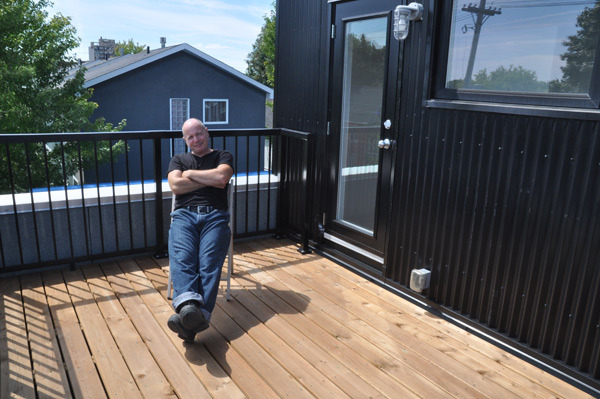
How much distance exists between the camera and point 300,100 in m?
3.89

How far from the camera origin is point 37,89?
36.2 feet

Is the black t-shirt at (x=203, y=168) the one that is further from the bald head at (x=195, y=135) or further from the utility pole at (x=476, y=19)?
the utility pole at (x=476, y=19)

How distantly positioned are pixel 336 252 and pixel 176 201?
4.68 ft

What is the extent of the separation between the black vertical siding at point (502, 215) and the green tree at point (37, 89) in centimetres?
966

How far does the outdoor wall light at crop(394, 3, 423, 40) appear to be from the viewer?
2.67 m

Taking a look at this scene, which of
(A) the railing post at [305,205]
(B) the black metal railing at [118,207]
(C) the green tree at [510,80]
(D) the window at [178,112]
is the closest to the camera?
(C) the green tree at [510,80]

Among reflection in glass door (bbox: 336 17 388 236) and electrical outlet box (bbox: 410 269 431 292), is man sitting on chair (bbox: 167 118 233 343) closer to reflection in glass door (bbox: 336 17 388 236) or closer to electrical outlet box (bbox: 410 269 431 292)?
reflection in glass door (bbox: 336 17 388 236)

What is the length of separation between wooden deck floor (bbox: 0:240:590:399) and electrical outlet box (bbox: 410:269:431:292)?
169 mm

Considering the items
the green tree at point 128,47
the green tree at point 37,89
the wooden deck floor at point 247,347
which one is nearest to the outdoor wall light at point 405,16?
the wooden deck floor at point 247,347

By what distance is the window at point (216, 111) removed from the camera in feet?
46.0

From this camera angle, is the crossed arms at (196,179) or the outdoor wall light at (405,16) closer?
the outdoor wall light at (405,16)

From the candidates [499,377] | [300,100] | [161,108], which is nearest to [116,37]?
[161,108]

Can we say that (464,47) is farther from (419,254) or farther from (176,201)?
(176,201)

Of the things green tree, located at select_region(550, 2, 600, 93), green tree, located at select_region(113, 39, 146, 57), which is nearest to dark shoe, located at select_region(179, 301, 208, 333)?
green tree, located at select_region(550, 2, 600, 93)
